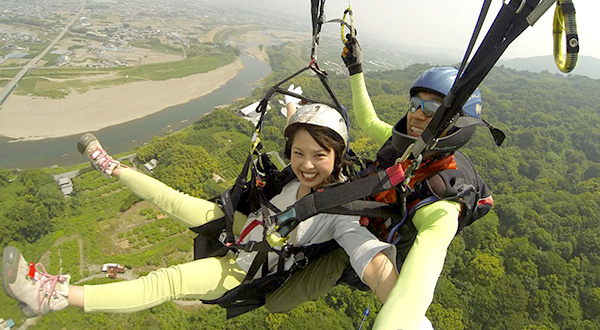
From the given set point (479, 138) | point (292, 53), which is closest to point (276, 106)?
point (479, 138)

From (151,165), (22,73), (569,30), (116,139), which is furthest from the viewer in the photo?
(22,73)

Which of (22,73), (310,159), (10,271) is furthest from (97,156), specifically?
(22,73)

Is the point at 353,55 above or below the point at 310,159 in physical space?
above

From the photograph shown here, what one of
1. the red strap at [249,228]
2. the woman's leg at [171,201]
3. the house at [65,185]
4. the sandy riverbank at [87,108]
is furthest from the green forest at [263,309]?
the woman's leg at [171,201]

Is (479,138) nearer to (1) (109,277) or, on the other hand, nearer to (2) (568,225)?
(2) (568,225)

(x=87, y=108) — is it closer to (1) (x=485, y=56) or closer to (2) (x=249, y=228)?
(2) (x=249, y=228)

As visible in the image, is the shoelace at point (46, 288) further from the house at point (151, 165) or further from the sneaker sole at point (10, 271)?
the house at point (151, 165)
